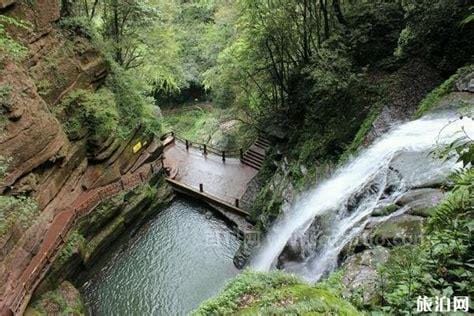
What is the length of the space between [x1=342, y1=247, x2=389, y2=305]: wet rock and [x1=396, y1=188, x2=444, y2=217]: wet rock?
114 cm

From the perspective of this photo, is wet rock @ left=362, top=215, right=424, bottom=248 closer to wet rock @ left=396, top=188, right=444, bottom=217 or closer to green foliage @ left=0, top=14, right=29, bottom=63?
wet rock @ left=396, top=188, right=444, bottom=217

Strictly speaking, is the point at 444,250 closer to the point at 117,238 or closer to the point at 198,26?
the point at 117,238

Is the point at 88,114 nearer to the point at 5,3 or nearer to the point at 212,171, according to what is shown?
the point at 5,3

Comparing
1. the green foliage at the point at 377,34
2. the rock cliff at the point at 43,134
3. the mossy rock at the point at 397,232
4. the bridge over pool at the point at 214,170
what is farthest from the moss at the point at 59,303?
the green foliage at the point at 377,34

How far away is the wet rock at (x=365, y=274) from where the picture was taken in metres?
5.38

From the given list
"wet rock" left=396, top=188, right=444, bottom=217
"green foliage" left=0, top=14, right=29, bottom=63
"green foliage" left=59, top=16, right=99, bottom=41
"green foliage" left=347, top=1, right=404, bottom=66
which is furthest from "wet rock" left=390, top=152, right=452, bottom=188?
"green foliage" left=59, top=16, right=99, bottom=41

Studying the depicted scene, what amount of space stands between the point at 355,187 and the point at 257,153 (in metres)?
12.2

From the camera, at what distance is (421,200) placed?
7527 mm

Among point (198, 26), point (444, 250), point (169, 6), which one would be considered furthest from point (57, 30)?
point (198, 26)

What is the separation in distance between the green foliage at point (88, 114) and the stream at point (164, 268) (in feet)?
15.9

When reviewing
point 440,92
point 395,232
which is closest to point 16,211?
point 395,232

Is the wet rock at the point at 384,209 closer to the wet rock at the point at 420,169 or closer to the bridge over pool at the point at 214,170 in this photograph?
the wet rock at the point at 420,169

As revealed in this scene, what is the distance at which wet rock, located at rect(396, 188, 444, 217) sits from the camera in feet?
23.6

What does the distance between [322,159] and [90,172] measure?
9.30 meters
